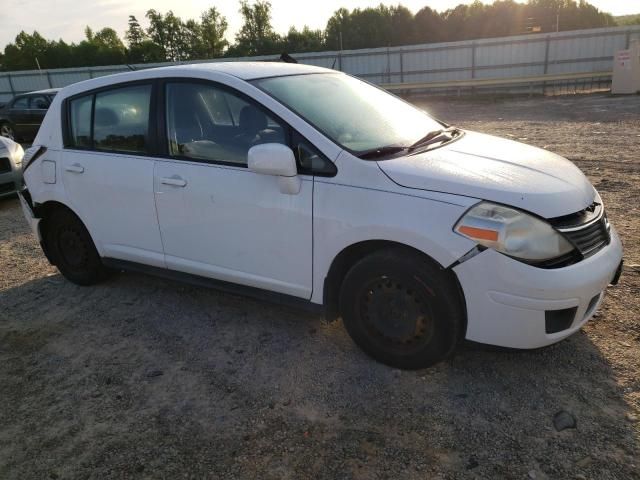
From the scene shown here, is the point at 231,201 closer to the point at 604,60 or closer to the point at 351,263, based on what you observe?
the point at 351,263

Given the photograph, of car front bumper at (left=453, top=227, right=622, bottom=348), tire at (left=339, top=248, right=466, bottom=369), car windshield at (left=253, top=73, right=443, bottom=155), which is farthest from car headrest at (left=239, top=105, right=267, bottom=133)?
car front bumper at (left=453, top=227, right=622, bottom=348)

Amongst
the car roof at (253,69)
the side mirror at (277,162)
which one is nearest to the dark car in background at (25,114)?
the car roof at (253,69)

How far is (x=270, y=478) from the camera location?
87.9 inches

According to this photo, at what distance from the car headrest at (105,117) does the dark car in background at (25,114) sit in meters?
11.9

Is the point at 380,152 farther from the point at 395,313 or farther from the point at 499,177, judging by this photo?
the point at 395,313

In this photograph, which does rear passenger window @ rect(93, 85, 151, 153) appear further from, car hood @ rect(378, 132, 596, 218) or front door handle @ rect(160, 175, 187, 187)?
car hood @ rect(378, 132, 596, 218)

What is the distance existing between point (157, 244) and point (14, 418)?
1390mm

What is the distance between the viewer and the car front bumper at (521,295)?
7.93 ft

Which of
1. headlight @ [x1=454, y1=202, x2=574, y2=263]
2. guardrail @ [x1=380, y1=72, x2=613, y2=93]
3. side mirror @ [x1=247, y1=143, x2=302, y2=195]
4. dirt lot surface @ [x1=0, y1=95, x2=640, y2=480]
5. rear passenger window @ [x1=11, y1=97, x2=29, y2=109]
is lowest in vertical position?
dirt lot surface @ [x1=0, y1=95, x2=640, y2=480]

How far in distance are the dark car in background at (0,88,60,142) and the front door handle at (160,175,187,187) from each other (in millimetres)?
12791

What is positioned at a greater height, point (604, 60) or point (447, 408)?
point (604, 60)

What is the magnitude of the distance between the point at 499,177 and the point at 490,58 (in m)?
21.7

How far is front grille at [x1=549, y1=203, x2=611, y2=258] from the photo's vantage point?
2.53m

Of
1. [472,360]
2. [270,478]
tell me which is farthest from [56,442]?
[472,360]
